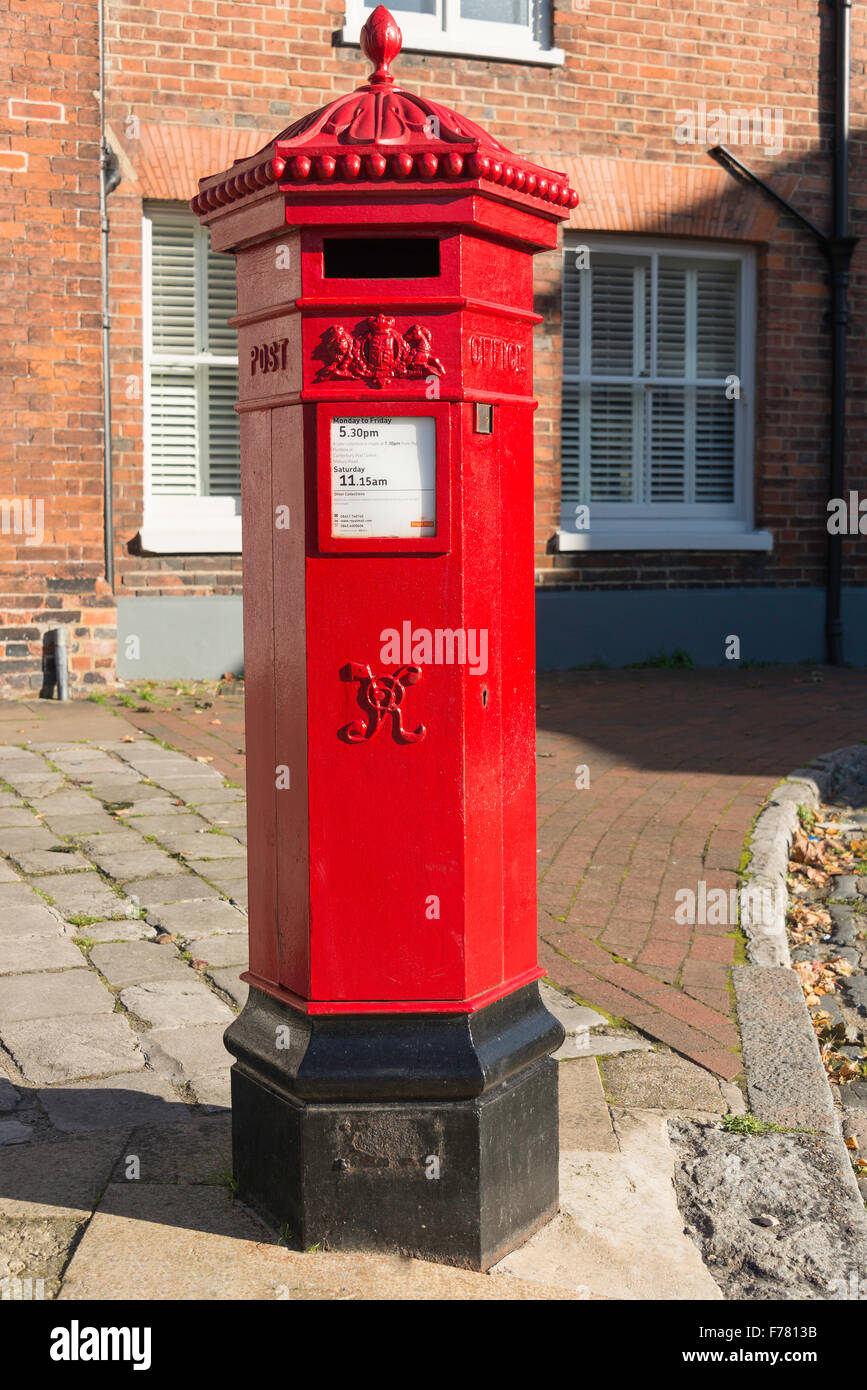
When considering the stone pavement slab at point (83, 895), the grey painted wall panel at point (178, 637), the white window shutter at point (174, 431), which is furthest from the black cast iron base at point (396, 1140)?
the white window shutter at point (174, 431)

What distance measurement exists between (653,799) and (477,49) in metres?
6.48

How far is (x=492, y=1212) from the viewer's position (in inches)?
109

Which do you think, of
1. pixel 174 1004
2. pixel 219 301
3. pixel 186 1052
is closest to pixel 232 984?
pixel 174 1004

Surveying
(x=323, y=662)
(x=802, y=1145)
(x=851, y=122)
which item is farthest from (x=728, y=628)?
(x=323, y=662)

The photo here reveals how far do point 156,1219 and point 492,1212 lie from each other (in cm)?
69

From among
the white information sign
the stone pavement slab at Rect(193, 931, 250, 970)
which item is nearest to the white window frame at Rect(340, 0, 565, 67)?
the stone pavement slab at Rect(193, 931, 250, 970)

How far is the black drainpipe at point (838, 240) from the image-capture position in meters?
11.4

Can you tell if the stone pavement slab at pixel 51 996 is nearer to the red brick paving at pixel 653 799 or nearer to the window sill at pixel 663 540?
the red brick paving at pixel 653 799

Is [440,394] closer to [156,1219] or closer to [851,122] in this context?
[156,1219]

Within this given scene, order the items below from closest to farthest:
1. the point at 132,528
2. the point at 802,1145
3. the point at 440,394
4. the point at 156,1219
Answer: the point at 440,394 → the point at 156,1219 → the point at 802,1145 → the point at 132,528

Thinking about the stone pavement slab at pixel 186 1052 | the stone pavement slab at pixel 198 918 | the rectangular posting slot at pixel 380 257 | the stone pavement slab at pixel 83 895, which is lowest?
the stone pavement slab at pixel 186 1052

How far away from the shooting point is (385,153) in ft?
8.43

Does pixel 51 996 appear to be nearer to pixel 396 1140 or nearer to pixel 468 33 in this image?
pixel 396 1140

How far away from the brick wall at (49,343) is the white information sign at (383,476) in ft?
22.4
